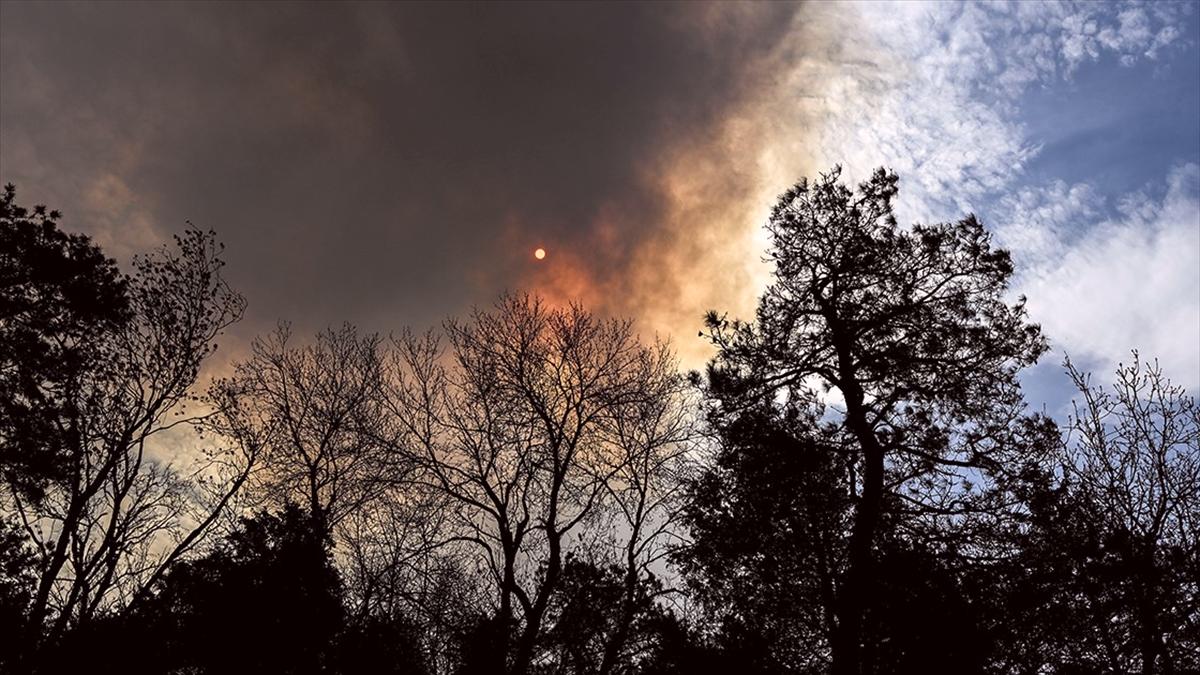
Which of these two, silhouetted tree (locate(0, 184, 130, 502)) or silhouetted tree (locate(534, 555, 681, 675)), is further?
silhouetted tree (locate(534, 555, 681, 675))

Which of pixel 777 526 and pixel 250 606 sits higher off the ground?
pixel 777 526

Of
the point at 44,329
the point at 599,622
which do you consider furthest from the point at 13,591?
the point at 599,622

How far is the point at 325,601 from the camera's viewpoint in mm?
19469

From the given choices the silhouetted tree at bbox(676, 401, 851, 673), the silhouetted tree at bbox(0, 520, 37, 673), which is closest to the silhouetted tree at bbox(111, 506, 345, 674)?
the silhouetted tree at bbox(0, 520, 37, 673)

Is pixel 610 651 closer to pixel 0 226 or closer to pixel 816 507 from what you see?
pixel 816 507

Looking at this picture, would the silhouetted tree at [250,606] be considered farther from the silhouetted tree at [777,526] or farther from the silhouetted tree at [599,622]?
the silhouetted tree at [777,526]

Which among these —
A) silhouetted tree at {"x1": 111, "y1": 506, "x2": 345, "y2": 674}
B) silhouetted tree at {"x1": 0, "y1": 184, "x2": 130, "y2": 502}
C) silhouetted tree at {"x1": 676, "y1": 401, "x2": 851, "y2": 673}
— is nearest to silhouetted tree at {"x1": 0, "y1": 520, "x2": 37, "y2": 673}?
silhouetted tree at {"x1": 0, "y1": 184, "x2": 130, "y2": 502}

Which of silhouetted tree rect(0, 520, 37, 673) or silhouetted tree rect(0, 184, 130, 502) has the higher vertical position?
silhouetted tree rect(0, 184, 130, 502)

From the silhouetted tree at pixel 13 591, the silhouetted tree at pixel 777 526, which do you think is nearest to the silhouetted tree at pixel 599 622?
the silhouetted tree at pixel 777 526

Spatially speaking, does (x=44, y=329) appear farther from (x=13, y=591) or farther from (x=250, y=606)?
(x=250, y=606)

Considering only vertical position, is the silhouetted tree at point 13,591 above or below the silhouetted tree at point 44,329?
below

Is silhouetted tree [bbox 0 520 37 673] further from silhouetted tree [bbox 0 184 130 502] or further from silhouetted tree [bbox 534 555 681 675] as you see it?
silhouetted tree [bbox 534 555 681 675]

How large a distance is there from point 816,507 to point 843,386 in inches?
94.0

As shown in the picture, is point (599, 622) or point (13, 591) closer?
point (13, 591)
